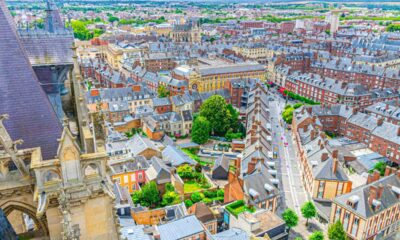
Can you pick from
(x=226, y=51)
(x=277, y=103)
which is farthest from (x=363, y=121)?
(x=226, y=51)

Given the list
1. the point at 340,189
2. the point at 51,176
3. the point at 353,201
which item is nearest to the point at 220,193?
the point at 340,189


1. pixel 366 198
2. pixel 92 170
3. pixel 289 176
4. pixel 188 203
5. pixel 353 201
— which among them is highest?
pixel 92 170

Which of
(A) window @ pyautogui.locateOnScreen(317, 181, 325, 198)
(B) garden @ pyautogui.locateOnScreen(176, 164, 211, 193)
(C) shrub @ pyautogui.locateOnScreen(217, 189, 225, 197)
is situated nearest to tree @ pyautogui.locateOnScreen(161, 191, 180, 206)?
(B) garden @ pyautogui.locateOnScreen(176, 164, 211, 193)

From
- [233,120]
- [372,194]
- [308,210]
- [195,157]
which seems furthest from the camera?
[233,120]

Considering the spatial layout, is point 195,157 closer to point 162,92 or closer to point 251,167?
point 251,167

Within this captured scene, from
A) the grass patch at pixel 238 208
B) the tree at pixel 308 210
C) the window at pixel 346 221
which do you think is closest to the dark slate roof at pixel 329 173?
the tree at pixel 308 210

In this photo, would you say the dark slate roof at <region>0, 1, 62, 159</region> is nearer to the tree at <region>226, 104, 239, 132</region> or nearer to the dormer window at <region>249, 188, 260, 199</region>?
the dormer window at <region>249, 188, 260, 199</region>
